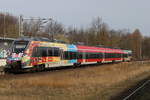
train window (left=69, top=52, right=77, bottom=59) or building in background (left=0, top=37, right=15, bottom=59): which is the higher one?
building in background (left=0, top=37, right=15, bottom=59)

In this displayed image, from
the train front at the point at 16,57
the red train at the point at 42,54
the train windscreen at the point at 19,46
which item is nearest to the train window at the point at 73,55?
the red train at the point at 42,54

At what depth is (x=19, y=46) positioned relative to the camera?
2452cm

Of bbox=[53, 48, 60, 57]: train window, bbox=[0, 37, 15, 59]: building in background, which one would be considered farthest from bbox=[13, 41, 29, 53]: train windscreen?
bbox=[0, 37, 15, 59]: building in background

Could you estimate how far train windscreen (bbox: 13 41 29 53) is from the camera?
24.1 m

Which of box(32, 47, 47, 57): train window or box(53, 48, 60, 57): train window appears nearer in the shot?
box(32, 47, 47, 57): train window

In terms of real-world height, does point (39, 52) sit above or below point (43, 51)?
below

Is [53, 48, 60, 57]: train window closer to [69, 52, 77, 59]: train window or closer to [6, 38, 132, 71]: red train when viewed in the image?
[6, 38, 132, 71]: red train

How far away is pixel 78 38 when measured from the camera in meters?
102

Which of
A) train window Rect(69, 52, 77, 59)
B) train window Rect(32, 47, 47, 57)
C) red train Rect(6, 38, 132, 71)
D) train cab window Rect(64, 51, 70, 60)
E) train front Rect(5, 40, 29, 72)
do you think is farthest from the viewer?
train window Rect(69, 52, 77, 59)

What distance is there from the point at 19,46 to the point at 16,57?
129 cm

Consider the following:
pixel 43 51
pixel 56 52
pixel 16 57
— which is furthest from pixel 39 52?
pixel 56 52

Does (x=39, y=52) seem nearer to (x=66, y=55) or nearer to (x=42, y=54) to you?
(x=42, y=54)

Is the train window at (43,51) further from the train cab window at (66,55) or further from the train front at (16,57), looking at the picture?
the train cab window at (66,55)

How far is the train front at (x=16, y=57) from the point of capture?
922 inches
